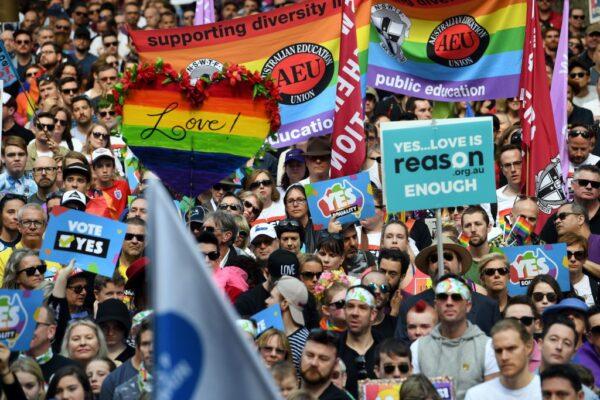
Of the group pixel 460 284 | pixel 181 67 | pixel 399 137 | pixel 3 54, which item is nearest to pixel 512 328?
pixel 460 284

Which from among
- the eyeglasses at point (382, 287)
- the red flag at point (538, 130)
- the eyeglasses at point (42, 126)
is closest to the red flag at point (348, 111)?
the red flag at point (538, 130)

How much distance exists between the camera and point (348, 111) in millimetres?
15180

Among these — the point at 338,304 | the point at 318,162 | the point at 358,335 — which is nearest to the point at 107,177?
the point at 318,162

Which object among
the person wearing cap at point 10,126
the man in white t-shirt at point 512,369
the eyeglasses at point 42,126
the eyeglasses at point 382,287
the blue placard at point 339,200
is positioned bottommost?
the man in white t-shirt at point 512,369

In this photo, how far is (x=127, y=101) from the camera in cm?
1298

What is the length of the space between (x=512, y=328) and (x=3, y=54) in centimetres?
929

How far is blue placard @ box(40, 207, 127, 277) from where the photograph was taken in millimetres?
12125

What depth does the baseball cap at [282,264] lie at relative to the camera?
1209 cm

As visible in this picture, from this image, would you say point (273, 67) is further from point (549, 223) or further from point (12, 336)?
point (12, 336)

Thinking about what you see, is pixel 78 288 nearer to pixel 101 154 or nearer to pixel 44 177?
pixel 44 177

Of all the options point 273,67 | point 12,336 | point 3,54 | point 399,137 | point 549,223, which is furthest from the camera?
point 3,54

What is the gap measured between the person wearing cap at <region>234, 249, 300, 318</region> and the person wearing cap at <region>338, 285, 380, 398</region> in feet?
2.85

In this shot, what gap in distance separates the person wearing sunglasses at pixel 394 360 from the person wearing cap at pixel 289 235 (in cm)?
334

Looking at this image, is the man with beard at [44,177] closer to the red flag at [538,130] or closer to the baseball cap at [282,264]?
the baseball cap at [282,264]
